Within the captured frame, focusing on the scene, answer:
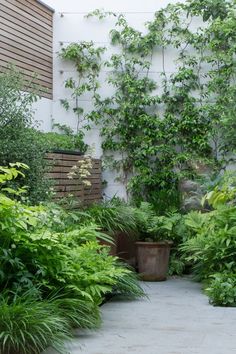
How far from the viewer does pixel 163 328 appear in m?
4.86

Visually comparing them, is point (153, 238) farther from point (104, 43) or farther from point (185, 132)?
point (104, 43)

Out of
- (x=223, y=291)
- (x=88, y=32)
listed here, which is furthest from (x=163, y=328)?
(x=88, y=32)

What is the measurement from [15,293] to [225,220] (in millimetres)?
3089

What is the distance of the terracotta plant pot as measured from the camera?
736 centimetres

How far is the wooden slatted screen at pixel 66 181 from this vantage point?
672 cm

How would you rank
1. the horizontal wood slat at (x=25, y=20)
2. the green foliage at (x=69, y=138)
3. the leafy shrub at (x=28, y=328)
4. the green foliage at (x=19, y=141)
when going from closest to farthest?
1. the leafy shrub at (x=28, y=328)
2. the green foliage at (x=19, y=141)
3. the horizontal wood slat at (x=25, y=20)
4. the green foliage at (x=69, y=138)

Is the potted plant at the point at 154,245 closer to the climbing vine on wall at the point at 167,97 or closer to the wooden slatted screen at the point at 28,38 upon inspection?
the climbing vine on wall at the point at 167,97

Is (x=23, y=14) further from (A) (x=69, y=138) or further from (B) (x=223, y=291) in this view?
(B) (x=223, y=291)

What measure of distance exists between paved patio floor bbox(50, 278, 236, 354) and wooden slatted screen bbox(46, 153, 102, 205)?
5.05ft

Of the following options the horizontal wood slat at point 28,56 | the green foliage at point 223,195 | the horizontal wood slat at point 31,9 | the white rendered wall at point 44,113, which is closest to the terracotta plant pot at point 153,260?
the green foliage at point 223,195

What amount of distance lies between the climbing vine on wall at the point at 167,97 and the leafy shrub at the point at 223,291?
2653mm

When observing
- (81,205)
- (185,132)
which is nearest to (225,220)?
(81,205)

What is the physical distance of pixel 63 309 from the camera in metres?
4.38

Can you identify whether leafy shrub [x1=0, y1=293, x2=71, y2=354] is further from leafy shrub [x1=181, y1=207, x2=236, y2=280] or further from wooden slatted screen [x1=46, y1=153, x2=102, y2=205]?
leafy shrub [x1=181, y1=207, x2=236, y2=280]
